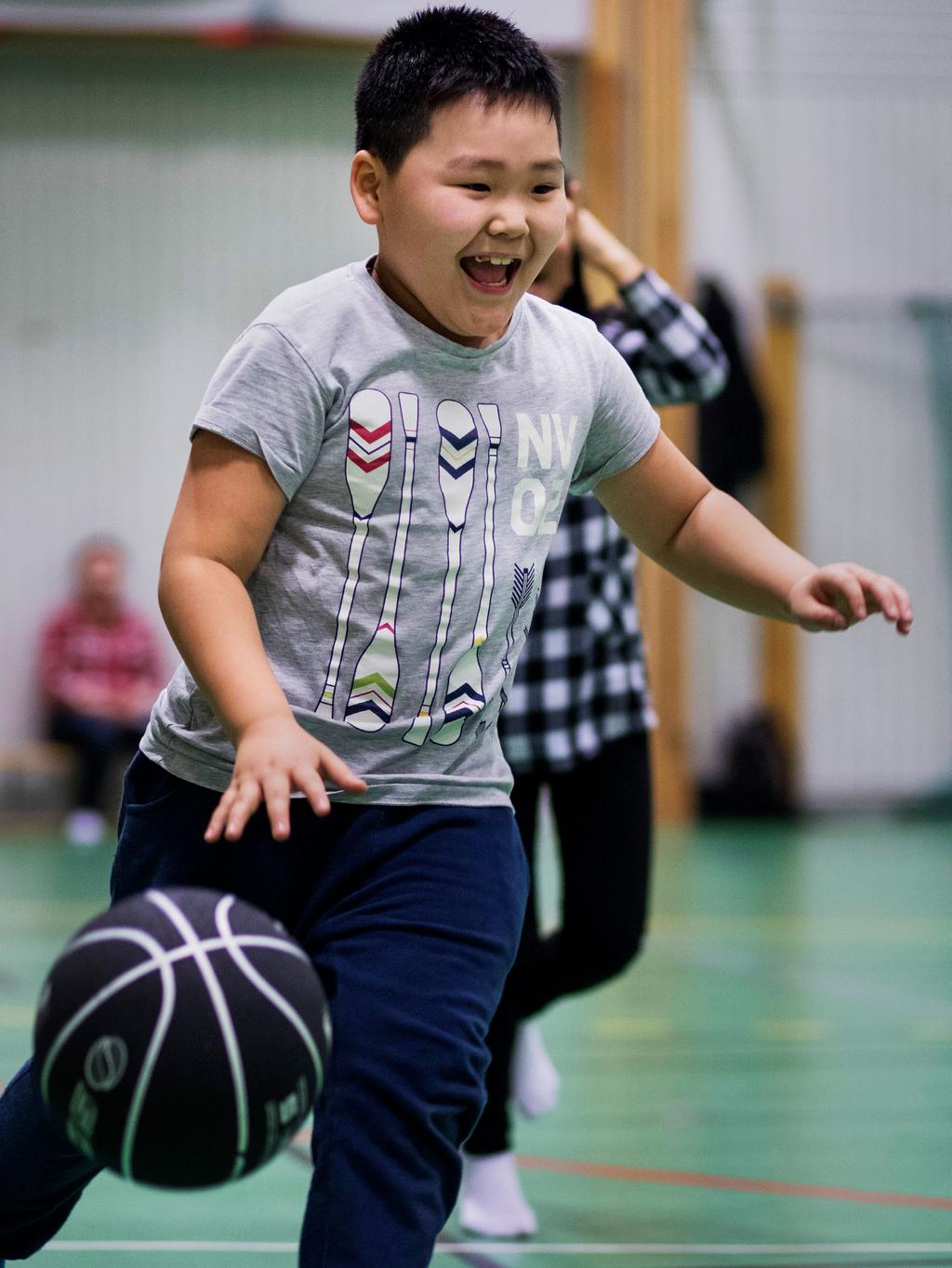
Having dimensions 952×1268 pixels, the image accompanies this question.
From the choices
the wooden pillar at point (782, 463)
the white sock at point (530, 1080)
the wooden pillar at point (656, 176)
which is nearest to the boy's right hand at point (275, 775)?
the white sock at point (530, 1080)

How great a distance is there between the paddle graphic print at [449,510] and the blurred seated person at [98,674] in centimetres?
761

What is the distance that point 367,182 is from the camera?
207 cm

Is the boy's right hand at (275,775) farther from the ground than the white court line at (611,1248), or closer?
farther from the ground

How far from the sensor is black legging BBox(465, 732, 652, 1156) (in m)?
3.30

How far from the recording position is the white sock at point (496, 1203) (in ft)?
10.2

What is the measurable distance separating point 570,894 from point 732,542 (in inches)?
48.0

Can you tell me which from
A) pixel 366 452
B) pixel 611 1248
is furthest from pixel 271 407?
pixel 611 1248

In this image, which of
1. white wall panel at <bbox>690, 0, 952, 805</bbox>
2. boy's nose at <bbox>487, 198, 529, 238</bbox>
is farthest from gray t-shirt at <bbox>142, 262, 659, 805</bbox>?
white wall panel at <bbox>690, 0, 952, 805</bbox>

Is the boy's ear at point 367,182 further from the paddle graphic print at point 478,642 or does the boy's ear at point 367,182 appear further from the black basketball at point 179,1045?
the black basketball at point 179,1045

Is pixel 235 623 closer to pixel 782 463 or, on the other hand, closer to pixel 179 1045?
pixel 179 1045

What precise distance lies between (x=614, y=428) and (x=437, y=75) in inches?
19.4

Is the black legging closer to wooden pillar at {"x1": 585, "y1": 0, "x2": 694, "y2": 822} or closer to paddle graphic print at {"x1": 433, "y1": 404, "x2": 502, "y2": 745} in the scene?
paddle graphic print at {"x1": 433, "y1": 404, "x2": 502, "y2": 745}

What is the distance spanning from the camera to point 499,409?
6.74 ft

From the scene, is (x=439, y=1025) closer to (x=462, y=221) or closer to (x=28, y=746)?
(x=462, y=221)
